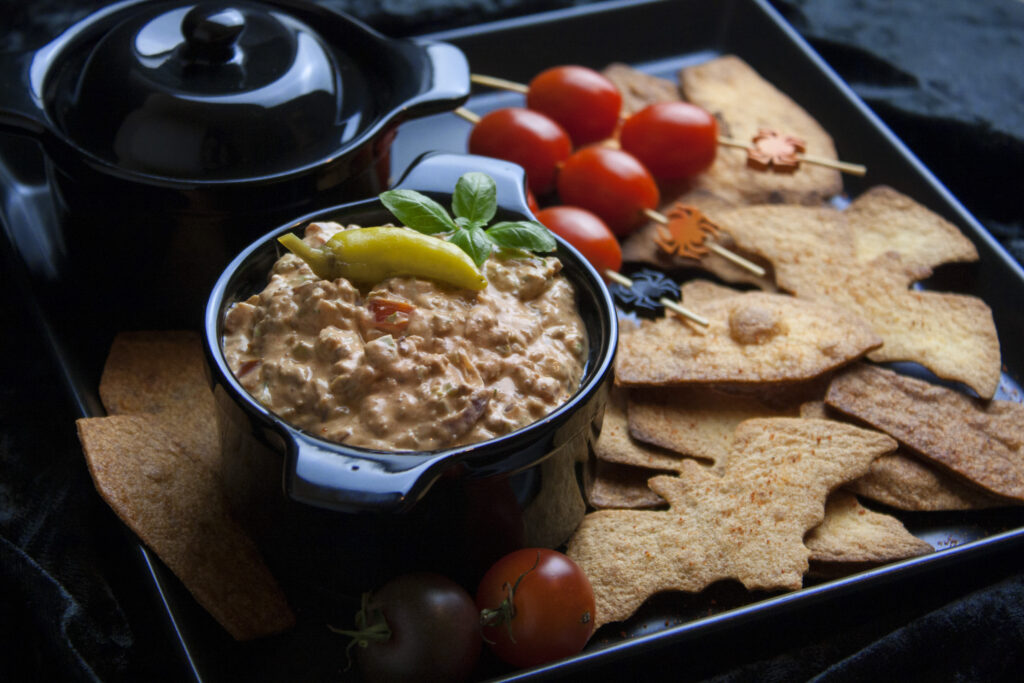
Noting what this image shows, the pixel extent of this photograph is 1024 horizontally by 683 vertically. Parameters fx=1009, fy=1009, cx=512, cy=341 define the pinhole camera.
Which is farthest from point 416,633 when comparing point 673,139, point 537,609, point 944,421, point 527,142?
point 673,139

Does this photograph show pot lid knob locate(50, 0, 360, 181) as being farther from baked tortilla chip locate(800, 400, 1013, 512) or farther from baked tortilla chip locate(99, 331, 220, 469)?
baked tortilla chip locate(800, 400, 1013, 512)

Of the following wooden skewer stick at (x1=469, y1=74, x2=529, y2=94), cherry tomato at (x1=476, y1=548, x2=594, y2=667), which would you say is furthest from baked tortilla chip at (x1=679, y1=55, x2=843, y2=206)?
cherry tomato at (x1=476, y1=548, x2=594, y2=667)

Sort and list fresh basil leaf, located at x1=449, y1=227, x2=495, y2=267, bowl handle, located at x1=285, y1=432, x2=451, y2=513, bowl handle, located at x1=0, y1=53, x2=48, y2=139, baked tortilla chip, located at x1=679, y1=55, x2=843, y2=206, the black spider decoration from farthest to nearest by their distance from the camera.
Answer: baked tortilla chip, located at x1=679, y1=55, x2=843, y2=206, the black spider decoration, bowl handle, located at x1=0, y1=53, x2=48, y2=139, fresh basil leaf, located at x1=449, y1=227, x2=495, y2=267, bowl handle, located at x1=285, y1=432, x2=451, y2=513

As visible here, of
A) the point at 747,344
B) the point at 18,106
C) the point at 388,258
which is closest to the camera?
the point at 388,258

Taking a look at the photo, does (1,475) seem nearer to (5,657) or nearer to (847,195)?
(5,657)

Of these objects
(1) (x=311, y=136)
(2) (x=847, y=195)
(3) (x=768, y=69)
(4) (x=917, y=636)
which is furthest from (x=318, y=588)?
(3) (x=768, y=69)

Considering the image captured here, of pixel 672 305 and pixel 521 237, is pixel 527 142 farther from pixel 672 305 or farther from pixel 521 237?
pixel 521 237
